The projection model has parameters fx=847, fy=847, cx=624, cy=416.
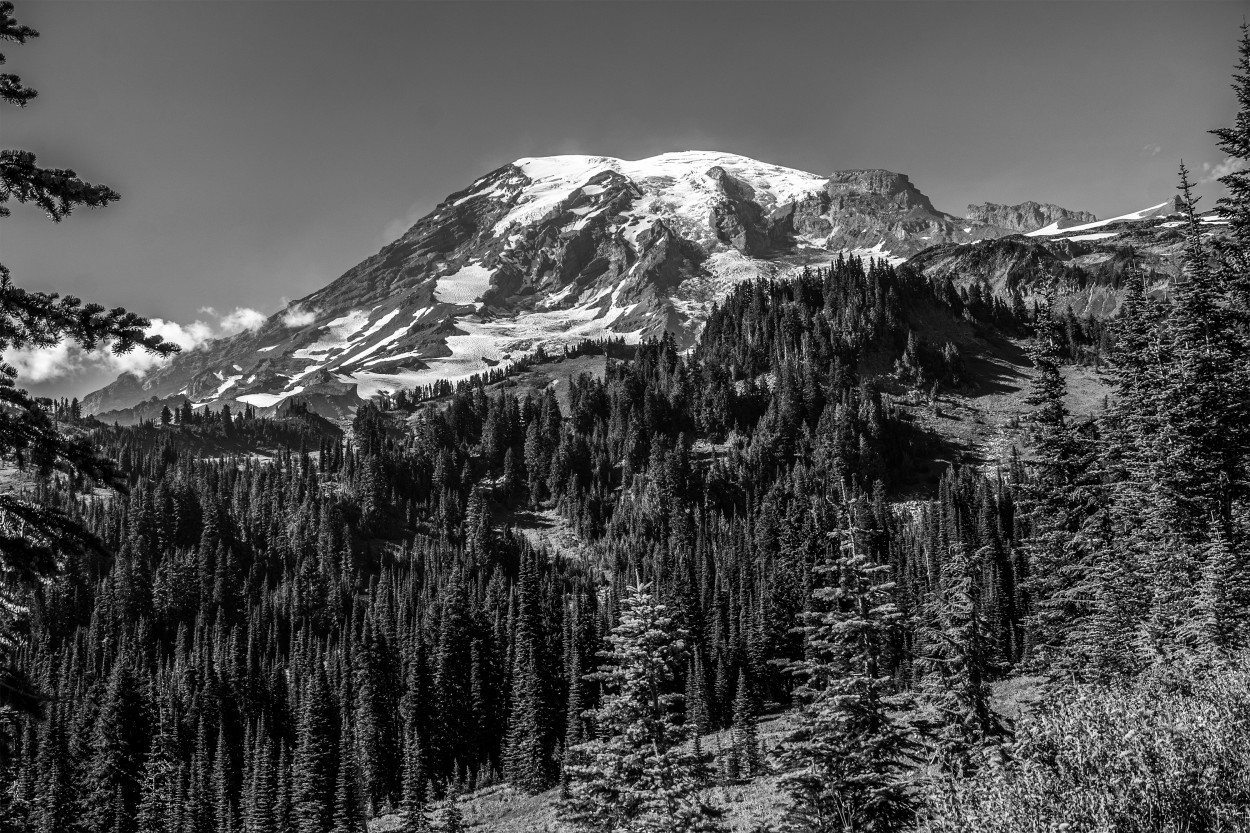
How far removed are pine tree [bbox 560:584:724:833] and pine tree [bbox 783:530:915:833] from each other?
3651mm

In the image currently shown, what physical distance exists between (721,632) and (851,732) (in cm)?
8259

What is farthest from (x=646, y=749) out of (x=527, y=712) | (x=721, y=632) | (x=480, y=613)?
(x=480, y=613)

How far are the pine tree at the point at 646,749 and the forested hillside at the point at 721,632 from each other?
112mm

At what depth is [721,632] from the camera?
342 feet

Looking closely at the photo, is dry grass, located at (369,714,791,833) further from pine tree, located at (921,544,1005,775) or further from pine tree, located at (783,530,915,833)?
pine tree, located at (783,530,915,833)

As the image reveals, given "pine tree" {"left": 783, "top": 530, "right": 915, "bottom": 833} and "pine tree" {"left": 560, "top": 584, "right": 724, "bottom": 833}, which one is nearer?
"pine tree" {"left": 783, "top": 530, "right": 915, "bottom": 833}

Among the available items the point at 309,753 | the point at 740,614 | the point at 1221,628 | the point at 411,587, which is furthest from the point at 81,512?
the point at 1221,628

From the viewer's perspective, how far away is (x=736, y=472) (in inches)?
7549

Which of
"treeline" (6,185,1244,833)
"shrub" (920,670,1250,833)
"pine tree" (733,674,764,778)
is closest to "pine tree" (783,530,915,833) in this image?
"treeline" (6,185,1244,833)

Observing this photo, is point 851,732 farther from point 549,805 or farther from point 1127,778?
point 549,805

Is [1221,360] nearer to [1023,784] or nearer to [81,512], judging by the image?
[1023,784]

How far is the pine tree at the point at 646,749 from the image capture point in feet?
86.8

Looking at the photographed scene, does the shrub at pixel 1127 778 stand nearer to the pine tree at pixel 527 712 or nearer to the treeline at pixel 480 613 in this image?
the treeline at pixel 480 613

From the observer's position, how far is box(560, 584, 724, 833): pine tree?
2645 centimetres
